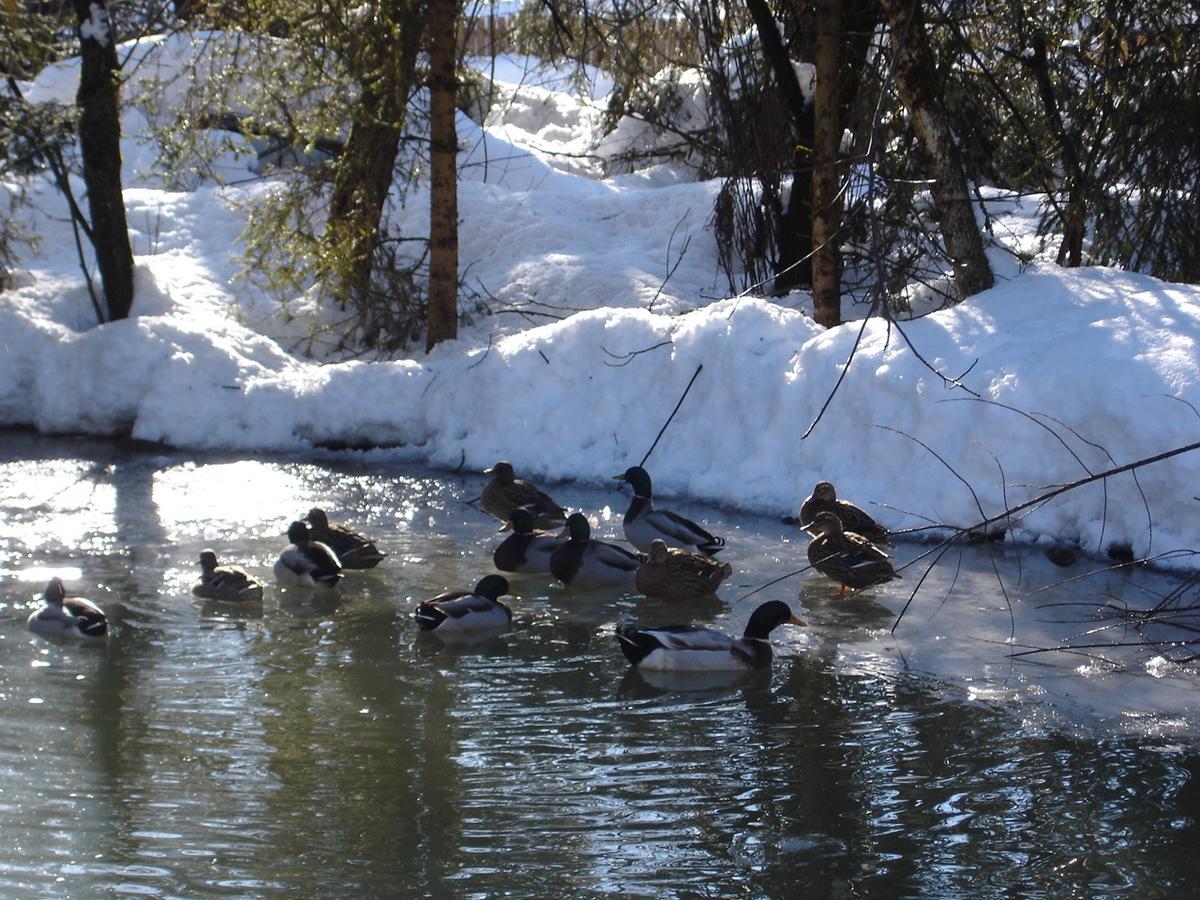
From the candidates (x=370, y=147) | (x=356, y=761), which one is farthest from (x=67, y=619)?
(x=370, y=147)

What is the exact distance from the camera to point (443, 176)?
516 inches

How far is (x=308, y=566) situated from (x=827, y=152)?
6.11 meters

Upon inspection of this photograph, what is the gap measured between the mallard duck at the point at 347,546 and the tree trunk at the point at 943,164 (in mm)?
5672

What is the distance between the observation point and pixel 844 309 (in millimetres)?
14312

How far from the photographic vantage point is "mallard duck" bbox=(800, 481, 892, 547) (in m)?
8.47

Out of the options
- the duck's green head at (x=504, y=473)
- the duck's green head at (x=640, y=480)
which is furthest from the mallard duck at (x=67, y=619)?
the duck's green head at (x=640, y=480)

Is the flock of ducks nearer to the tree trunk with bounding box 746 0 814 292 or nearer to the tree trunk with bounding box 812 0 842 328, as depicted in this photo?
the tree trunk with bounding box 812 0 842 328

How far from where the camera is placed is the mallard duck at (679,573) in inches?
306

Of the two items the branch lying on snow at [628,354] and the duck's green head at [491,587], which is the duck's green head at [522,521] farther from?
the branch lying on snow at [628,354]

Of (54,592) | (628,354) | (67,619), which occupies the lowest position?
(67,619)

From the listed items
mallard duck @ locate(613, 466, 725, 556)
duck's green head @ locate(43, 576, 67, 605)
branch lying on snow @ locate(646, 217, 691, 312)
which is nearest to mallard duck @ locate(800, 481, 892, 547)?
mallard duck @ locate(613, 466, 725, 556)

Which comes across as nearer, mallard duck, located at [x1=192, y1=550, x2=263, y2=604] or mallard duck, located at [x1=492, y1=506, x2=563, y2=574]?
mallard duck, located at [x1=192, y1=550, x2=263, y2=604]

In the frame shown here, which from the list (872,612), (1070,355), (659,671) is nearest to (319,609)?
(659,671)

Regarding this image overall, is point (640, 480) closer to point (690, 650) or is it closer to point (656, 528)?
point (656, 528)
